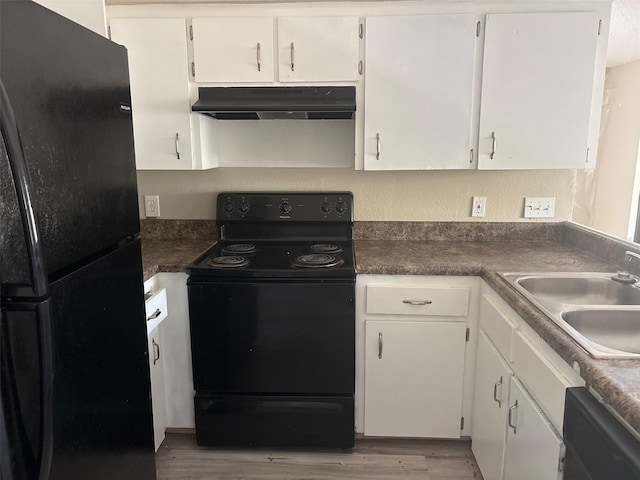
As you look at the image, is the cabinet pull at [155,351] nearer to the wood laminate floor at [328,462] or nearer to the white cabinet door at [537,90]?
the wood laminate floor at [328,462]

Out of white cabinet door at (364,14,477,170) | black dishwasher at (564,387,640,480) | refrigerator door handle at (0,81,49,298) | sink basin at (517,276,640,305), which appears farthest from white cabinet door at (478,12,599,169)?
refrigerator door handle at (0,81,49,298)

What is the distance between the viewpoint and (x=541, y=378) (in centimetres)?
134

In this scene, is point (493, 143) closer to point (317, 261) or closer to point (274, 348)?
point (317, 261)

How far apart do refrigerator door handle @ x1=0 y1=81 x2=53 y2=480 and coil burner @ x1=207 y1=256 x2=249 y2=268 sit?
3.87 feet

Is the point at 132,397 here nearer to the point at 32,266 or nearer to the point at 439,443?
the point at 32,266

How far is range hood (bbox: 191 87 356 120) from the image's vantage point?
6.82 ft

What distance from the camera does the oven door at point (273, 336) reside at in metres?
2.05

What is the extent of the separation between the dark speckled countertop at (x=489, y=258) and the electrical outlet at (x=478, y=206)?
0.48 feet

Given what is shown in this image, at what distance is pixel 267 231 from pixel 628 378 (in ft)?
5.98

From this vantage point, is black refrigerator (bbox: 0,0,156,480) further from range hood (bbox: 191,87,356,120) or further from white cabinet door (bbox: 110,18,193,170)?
white cabinet door (bbox: 110,18,193,170)

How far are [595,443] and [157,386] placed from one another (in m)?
1.74

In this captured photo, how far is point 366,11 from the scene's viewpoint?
7.05 ft

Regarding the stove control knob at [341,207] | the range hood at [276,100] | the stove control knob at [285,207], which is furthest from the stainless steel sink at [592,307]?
the stove control knob at [285,207]

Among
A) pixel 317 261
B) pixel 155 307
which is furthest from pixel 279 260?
pixel 155 307
